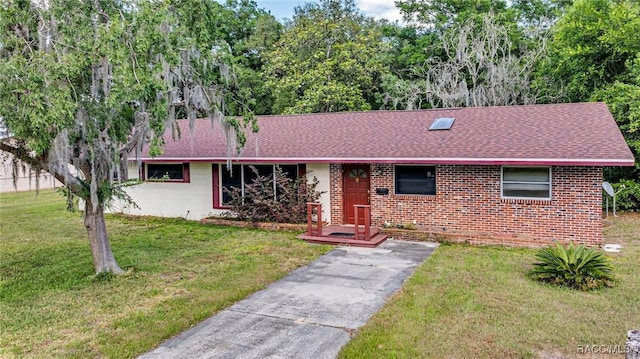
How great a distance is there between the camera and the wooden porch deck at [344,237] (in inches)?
394

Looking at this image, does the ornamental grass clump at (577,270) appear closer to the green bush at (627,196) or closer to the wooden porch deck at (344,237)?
the wooden porch deck at (344,237)

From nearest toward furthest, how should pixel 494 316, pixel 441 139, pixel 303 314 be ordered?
1. pixel 494 316
2. pixel 303 314
3. pixel 441 139

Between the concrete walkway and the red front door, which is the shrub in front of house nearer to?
Result: the red front door

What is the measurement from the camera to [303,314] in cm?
598

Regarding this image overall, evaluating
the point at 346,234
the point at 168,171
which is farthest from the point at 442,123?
the point at 168,171

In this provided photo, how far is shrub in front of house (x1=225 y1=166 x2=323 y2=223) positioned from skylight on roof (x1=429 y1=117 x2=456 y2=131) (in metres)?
3.58

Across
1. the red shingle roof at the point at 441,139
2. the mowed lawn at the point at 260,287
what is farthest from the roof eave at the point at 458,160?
the mowed lawn at the point at 260,287

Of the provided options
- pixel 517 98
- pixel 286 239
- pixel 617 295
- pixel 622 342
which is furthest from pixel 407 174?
pixel 517 98

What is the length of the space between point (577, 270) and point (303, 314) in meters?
4.34

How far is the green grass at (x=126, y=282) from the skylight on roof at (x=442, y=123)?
4.85 m

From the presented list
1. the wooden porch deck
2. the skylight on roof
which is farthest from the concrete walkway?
the skylight on roof

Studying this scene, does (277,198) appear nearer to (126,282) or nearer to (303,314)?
(126,282)

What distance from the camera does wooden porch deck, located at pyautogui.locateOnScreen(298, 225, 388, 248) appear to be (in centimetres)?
1002

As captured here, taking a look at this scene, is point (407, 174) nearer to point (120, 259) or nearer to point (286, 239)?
point (286, 239)
